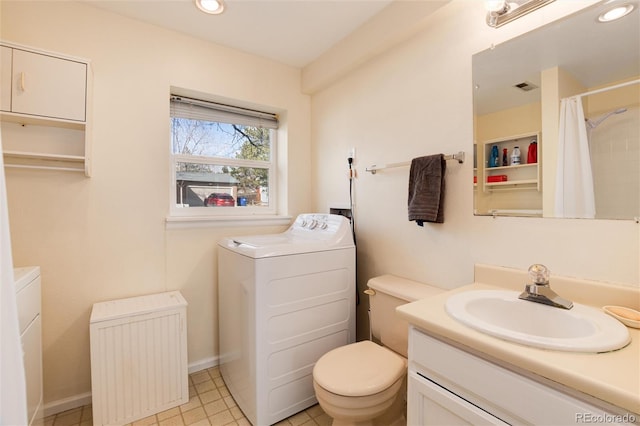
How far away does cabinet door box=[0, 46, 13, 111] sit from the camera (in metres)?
1.41

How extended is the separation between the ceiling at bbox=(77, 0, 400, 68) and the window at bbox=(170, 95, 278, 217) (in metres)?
0.48

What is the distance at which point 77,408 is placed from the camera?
1752 millimetres

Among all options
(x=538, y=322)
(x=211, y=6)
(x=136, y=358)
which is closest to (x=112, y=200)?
(x=136, y=358)

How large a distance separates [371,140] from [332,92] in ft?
2.18

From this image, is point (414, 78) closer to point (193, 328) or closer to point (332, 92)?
point (332, 92)

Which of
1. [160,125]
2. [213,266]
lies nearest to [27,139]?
[160,125]

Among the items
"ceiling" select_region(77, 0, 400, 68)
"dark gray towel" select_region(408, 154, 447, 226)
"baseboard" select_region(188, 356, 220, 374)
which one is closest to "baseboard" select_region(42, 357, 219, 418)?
"baseboard" select_region(188, 356, 220, 374)

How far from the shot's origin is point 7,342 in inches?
21.0

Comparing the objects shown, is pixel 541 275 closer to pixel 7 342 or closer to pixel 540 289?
pixel 540 289

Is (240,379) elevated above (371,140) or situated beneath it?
situated beneath

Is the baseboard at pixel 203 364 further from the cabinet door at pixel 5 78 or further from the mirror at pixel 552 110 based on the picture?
the mirror at pixel 552 110

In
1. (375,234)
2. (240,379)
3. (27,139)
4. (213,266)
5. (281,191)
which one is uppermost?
(27,139)

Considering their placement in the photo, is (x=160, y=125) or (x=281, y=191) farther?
(x=281, y=191)

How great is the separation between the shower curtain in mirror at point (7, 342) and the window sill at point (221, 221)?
1.52 m
